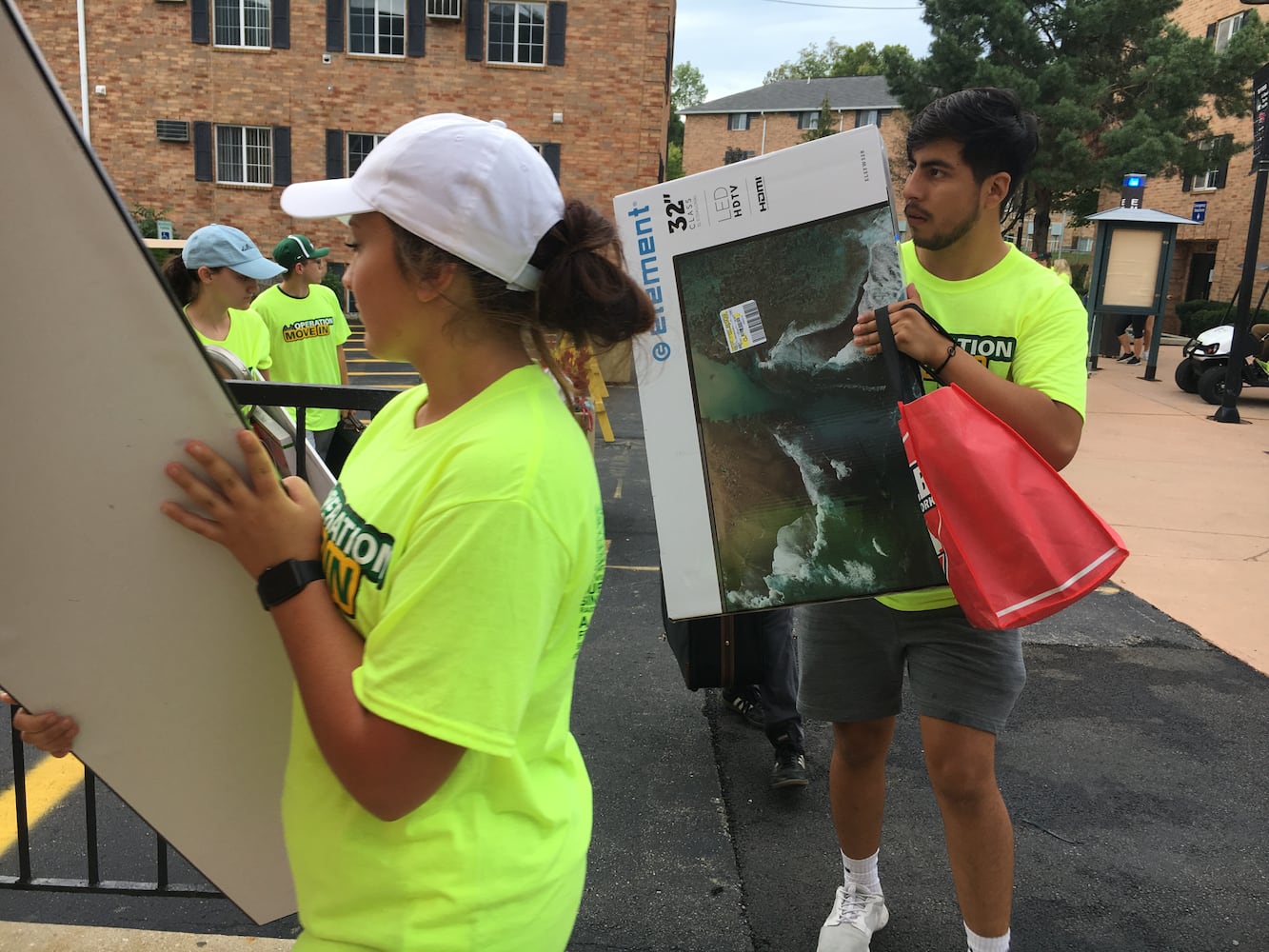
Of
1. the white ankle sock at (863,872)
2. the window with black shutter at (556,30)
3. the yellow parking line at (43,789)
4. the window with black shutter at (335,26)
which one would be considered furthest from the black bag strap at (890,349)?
the window with black shutter at (335,26)

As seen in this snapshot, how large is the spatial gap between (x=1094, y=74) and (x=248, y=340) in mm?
28020

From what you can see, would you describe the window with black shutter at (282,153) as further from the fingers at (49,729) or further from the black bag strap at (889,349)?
the fingers at (49,729)

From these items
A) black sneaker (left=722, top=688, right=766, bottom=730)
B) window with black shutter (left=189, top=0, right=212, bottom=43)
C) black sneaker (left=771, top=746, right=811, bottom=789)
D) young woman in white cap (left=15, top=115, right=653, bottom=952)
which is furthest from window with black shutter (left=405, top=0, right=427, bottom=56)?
young woman in white cap (left=15, top=115, right=653, bottom=952)

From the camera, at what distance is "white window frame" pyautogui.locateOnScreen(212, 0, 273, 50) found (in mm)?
22125

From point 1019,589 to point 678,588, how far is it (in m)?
0.64

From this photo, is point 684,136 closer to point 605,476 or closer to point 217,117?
point 217,117

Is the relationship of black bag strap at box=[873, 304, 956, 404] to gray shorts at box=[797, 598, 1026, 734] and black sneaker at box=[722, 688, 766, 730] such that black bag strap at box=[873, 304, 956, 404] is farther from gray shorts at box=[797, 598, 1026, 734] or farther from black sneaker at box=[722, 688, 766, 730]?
black sneaker at box=[722, 688, 766, 730]

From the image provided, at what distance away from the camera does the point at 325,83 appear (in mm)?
22266

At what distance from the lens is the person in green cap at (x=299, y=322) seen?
5734mm

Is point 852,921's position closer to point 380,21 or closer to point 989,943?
point 989,943

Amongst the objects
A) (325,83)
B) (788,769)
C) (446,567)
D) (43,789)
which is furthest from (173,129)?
(446,567)

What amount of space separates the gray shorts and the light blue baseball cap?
3.23 meters

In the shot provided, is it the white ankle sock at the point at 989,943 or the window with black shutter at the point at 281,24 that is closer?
the white ankle sock at the point at 989,943

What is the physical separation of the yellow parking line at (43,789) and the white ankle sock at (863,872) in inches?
92.8
